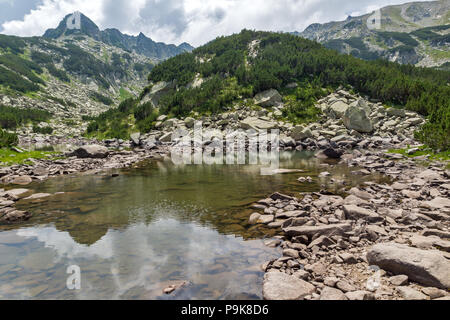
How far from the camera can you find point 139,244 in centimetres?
991

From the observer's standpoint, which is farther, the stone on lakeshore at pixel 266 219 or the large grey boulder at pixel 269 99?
the large grey boulder at pixel 269 99

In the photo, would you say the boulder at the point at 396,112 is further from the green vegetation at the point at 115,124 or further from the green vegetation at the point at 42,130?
the green vegetation at the point at 42,130

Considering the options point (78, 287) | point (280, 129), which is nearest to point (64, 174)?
point (78, 287)

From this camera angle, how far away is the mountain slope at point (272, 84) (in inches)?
2601

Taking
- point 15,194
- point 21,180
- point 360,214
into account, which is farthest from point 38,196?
point 360,214

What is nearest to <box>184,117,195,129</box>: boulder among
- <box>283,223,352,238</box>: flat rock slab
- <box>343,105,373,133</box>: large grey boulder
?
<box>343,105,373,133</box>: large grey boulder

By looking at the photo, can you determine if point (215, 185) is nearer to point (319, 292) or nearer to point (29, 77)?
point (319, 292)

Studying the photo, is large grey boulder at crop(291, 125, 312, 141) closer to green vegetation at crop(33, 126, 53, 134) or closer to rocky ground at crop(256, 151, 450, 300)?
rocky ground at crop(256, 151, 450, 300)

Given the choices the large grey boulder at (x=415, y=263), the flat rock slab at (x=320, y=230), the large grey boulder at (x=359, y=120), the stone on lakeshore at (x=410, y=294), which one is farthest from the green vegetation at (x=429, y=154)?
the stone on lakeshore at (x=410, y=294)

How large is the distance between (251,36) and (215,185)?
371ft

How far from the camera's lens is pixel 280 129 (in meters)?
60.1

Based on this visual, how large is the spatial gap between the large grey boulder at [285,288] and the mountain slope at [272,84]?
60.4m

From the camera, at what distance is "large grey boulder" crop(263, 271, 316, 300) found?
20.4ft

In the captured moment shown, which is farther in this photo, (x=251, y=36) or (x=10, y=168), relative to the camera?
(x=251, y=36)
